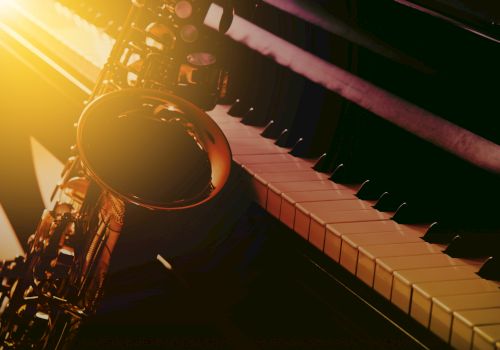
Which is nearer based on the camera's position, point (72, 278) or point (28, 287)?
point (72, 278)

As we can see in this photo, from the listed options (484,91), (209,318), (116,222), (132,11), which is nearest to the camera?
(484,91)

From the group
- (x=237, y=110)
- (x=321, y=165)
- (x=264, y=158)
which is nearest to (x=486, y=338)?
(x=321, y=165)

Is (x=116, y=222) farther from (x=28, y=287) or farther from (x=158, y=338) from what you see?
(x=28, y=287)

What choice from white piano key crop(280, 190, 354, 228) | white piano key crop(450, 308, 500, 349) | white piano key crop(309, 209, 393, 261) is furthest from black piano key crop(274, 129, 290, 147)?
white piano key crop(450, 308, 500, 349)

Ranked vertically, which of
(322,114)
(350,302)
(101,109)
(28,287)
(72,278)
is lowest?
(28,287)

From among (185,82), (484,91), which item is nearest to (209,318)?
(185,82)

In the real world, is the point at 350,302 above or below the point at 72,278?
above

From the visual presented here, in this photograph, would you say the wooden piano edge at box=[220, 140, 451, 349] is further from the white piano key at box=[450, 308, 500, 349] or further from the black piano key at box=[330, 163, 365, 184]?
the black piano key at box=[330, 163, 365, 184]

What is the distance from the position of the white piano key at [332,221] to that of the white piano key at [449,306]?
362 millimetres

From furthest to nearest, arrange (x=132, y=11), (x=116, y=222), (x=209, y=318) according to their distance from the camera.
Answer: (x=132, y=11) < (x=116, y=222) < (x=209, y=318)

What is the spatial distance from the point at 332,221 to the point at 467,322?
0.54 m

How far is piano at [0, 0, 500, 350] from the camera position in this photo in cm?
167

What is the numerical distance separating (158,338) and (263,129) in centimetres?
90

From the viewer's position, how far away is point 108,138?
7.79 ft
